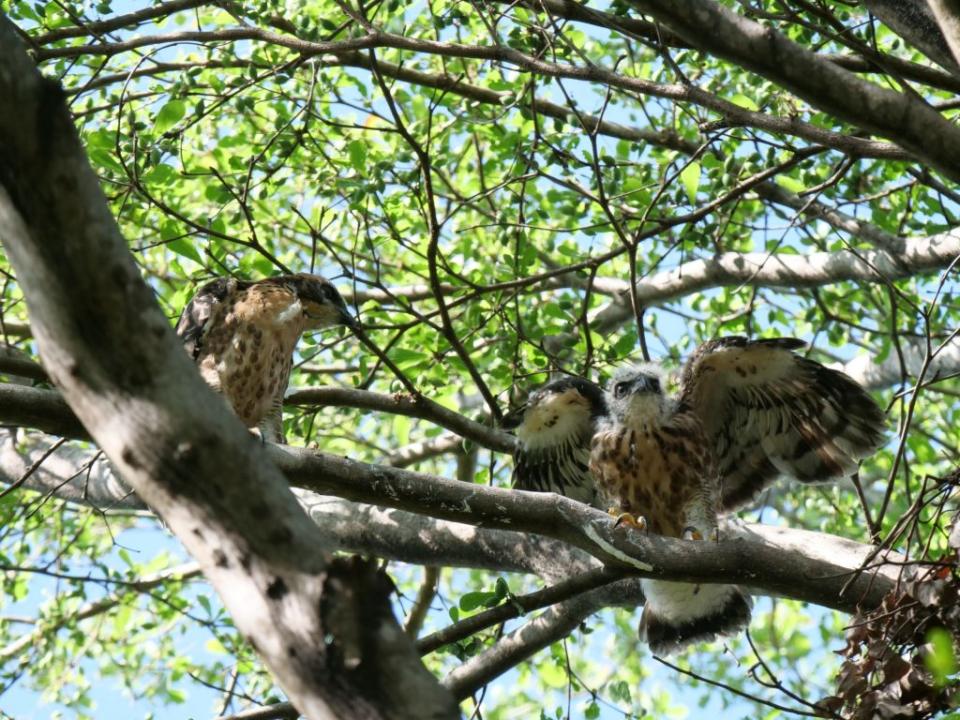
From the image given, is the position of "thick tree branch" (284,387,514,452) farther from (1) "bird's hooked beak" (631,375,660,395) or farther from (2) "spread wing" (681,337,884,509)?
(2) "spread wing" (681,337,884,509)

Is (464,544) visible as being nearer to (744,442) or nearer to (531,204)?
(744,442)

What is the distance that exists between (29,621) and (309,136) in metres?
4.21

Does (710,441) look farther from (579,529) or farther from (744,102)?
(579,529)

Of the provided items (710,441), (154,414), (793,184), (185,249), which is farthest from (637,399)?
(154,414)

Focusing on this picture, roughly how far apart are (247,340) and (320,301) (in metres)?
0.51

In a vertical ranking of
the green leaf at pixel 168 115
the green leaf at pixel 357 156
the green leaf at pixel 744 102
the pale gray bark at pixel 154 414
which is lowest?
the pale gray bark at pixel 154 414

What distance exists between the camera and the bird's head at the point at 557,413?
17.9 ft

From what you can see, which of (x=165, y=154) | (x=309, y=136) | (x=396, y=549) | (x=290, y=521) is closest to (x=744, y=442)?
(x=396, y=549)

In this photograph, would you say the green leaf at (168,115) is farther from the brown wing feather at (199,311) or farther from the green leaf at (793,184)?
the green leaf at (793,184)

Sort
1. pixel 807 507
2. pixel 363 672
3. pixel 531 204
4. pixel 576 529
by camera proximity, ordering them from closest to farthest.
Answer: pixel 363 672
pixel 576 529
pixel 531 204
pixel 807 507

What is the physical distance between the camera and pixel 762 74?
137 inches

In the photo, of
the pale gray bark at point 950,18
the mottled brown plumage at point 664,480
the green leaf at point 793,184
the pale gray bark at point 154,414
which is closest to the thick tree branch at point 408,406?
the mottled brown plumage at point 664,480

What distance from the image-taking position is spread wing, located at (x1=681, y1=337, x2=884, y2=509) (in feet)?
17.7

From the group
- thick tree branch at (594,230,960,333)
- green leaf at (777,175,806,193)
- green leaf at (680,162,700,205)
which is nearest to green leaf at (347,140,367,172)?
green leaf at (680,162,700,205)
